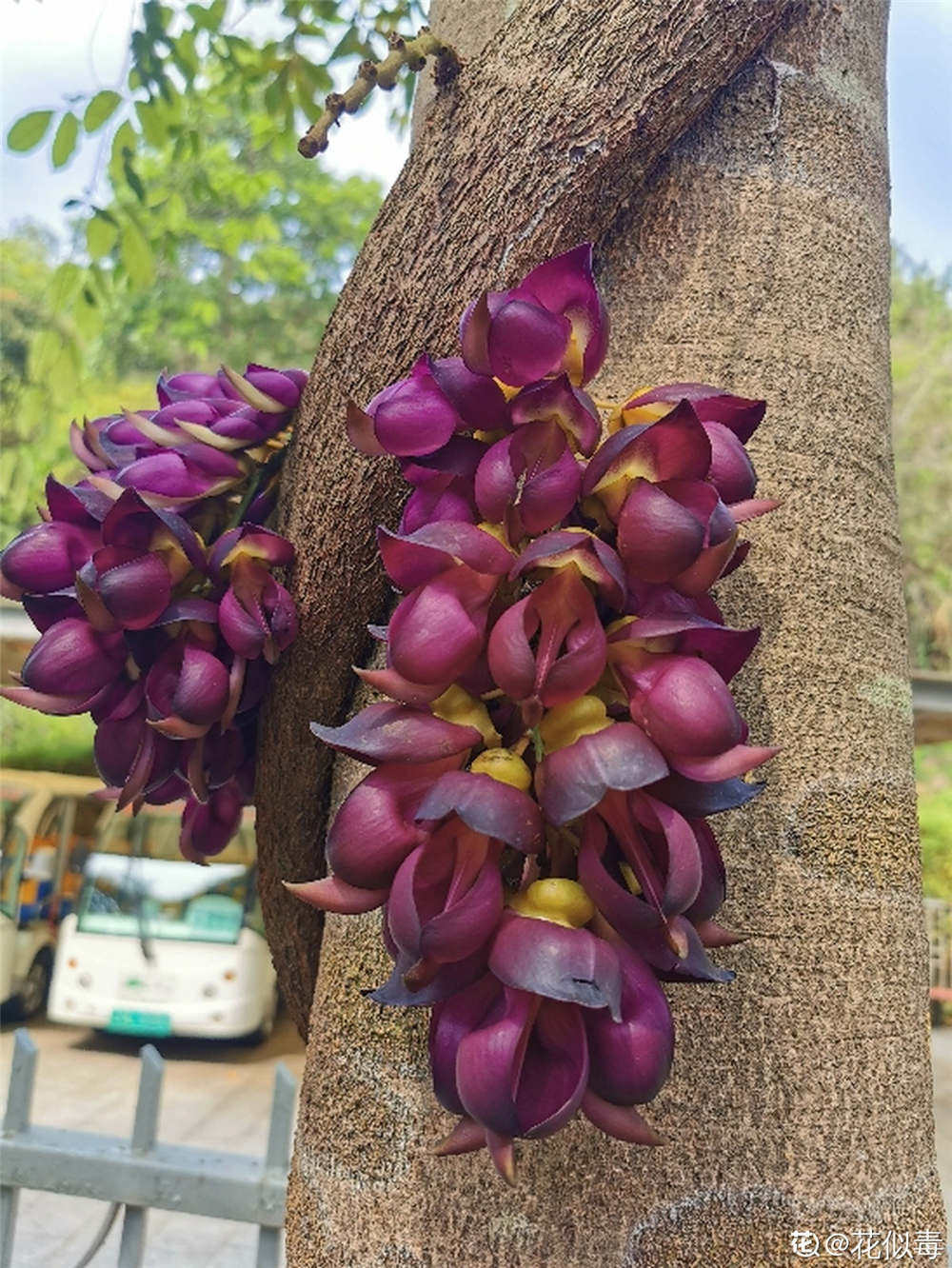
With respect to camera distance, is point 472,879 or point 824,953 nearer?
point 472,879

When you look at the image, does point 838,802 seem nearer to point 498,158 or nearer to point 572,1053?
point 572,1053

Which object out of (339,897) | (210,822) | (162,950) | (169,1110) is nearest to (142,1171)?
(210,822)

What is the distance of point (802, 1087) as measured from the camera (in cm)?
67

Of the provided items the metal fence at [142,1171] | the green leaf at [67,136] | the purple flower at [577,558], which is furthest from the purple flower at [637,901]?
the green leaf at [67,136]

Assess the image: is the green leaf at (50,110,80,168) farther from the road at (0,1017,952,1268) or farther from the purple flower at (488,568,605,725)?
the road at (0,1017,952,1268)

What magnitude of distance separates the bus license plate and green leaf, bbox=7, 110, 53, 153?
648 cm

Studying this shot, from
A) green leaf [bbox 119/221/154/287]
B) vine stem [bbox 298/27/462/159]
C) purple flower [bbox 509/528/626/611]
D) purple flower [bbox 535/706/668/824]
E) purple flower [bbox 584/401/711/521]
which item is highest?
green leaf [bbox 119/221/154/287]

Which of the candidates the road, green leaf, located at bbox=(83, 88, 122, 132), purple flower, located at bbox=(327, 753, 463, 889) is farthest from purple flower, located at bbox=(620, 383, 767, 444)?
the road

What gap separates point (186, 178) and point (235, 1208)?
7.53 feet

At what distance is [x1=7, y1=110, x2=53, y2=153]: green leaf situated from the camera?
5.74 feet

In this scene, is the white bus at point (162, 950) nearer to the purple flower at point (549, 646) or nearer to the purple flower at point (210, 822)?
the purple flower at point (210, 822)

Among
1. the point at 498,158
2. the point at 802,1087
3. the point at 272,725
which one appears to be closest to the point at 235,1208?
the point at 272,725

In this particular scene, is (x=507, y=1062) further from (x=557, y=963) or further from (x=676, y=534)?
(x=676, y=534)

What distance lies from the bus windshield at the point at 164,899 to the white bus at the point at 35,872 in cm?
34
